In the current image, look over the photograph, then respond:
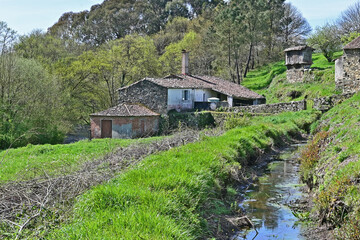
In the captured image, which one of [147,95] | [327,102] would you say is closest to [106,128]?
[147,95]

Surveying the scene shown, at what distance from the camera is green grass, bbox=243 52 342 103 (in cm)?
3794

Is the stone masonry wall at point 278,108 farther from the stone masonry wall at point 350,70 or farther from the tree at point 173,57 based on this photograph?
the tree at point 173,57

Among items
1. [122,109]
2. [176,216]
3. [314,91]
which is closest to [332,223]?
[176,216]

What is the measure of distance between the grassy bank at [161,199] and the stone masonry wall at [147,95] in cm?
Result: 2421

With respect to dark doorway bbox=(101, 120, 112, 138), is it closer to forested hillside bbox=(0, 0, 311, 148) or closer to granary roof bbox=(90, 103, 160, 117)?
granary roof bbox=(90, 103, 160, 117)

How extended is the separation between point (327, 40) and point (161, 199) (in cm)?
4415

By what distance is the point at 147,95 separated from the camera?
1532 inches

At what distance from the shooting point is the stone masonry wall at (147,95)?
38.2 metres

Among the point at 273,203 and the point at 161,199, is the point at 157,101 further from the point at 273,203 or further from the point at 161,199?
the point at 161,199

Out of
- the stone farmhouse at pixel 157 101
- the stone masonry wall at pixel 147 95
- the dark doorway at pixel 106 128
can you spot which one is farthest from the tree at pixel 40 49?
the dark doorway at pixel 106 128

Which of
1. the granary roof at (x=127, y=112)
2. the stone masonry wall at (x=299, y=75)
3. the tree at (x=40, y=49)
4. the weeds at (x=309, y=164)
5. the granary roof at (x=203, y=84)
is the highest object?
→ the tree at (x=40, y=49)

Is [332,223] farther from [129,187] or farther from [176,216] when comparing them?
[129,187]

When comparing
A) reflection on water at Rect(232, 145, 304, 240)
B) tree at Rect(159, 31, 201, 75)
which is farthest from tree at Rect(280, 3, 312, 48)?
reflection on water at Rect(232, 145, 304, 240)

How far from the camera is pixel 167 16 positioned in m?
85.2
